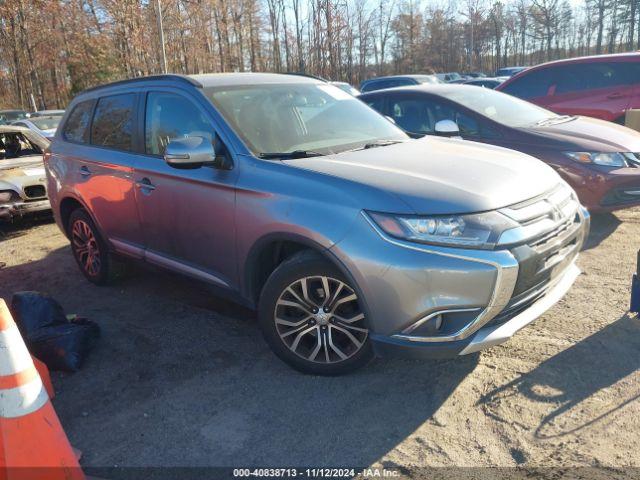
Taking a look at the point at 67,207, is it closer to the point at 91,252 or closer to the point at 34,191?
the point at 91,252

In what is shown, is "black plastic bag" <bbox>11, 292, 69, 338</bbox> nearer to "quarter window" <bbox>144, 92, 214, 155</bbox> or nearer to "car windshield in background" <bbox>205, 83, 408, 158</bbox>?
"quarter window" <bbox>144, 92, 214, 155</bbox>

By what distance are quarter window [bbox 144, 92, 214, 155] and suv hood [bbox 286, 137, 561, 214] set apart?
882 mm

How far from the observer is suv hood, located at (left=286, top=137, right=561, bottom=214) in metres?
2.78

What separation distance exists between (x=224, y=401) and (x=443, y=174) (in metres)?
1.81

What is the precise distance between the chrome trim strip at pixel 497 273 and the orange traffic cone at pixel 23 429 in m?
1.70

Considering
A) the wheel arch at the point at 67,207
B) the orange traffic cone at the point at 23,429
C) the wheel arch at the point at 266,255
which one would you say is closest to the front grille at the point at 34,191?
the wheel arch at the point at 67,207

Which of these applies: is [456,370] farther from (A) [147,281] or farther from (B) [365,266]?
(A) [147,281]

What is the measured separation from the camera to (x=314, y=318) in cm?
315

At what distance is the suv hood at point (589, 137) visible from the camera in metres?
5.64

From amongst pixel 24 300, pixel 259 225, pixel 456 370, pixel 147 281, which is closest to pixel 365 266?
pixel 259 225

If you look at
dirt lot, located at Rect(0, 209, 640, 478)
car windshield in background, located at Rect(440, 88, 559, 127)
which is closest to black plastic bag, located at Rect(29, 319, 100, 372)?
dirt lot, located at Rect(0, 209, 640, 478)

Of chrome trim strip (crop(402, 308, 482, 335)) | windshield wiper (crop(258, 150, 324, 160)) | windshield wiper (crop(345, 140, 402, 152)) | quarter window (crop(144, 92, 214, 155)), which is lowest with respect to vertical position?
chrome trim strip (crop(402, 308, 482, 335))

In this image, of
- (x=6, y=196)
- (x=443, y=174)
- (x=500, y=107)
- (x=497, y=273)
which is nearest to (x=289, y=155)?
(x=443, y=174)

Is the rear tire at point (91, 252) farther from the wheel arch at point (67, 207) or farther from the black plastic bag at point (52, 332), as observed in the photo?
the black plastic bag at point (52, 332)
